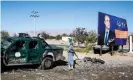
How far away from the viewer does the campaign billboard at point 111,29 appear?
23.5 metres

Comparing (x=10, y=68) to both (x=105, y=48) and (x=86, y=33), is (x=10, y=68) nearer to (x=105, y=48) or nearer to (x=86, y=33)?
(x=105, y=48)

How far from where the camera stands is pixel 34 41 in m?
13.5

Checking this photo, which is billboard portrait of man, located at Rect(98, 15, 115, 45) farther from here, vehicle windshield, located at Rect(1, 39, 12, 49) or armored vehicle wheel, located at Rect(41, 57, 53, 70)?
vehicle windshield, located at Rect(1, 39, 12, 49)

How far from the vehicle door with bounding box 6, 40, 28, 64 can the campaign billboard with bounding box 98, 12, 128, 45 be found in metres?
11.7

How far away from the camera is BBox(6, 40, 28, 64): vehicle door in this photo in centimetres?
1213

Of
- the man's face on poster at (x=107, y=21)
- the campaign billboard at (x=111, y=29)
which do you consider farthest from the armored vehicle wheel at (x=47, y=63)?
the man's face on poster at (x=107, y=21)

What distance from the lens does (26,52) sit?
12.8 meters

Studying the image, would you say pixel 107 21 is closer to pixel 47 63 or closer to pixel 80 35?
pixel 47 63

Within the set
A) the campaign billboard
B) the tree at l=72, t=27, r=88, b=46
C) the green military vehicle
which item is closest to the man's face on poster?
the campaign billboard

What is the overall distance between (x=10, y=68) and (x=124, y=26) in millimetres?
18862

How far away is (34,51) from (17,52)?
116 centimetres

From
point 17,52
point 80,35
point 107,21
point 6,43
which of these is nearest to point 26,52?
point 17,52

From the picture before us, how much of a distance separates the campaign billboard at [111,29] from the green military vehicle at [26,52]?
959cm

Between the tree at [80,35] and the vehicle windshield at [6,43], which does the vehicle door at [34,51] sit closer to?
the vehicle windshield at [6,43]
